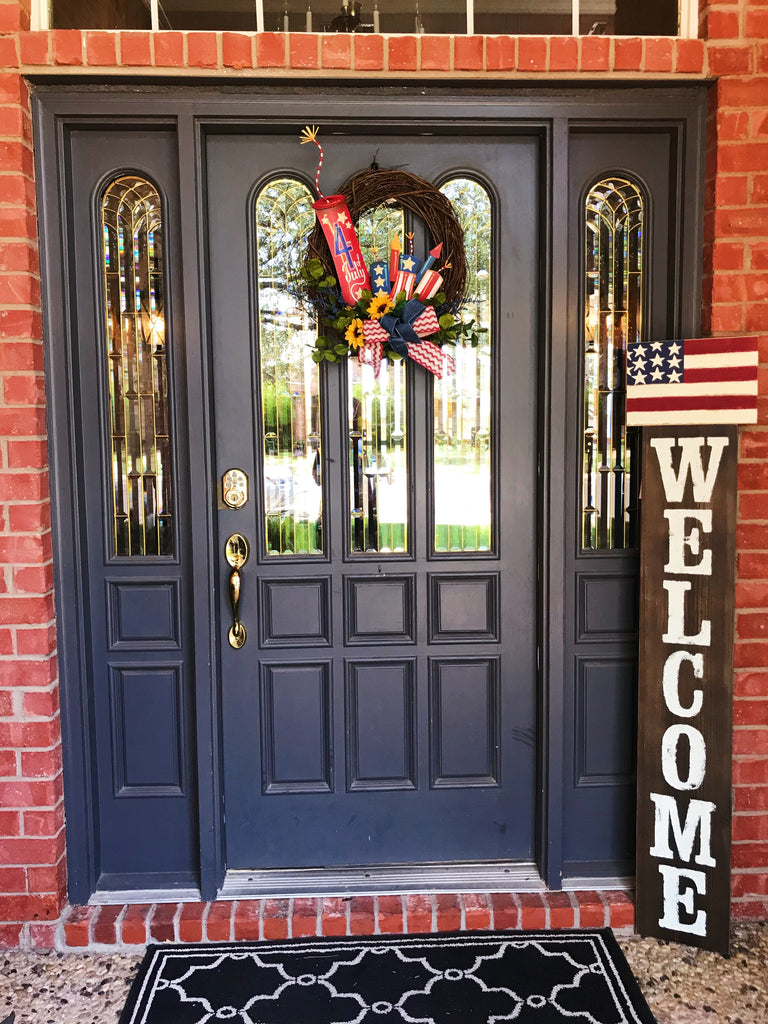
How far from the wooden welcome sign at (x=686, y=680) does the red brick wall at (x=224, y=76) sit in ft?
0.42

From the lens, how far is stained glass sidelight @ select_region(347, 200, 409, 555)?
275 cm

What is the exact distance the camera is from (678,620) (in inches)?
101

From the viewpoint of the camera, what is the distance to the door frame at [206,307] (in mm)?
2531

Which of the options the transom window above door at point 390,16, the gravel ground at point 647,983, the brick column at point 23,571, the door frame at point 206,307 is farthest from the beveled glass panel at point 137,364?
the gravel ground at point 647,983

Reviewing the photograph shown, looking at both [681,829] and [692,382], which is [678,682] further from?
[692,382]

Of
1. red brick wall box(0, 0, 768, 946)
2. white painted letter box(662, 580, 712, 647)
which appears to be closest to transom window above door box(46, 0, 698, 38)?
red brick wall box(0, 0, 768, 946)

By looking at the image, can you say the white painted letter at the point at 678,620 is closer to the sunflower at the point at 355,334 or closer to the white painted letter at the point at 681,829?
the white painted letter at the point at 681,829

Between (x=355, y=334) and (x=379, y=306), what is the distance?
0.38 ft

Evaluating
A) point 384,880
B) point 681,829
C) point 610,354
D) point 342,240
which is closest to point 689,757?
point 681,829

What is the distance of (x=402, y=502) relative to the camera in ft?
A: 9.16

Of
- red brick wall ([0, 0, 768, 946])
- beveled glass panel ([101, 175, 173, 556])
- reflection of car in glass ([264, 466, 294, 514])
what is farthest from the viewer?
reflection of car in glass ([264, 466, 294, 514])

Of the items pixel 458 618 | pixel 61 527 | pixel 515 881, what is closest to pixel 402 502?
pixel 458 618

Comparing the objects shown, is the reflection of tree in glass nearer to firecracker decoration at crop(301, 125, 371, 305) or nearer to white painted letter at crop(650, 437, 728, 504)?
firecracker decoration at crop(301, 125, 371, 305)

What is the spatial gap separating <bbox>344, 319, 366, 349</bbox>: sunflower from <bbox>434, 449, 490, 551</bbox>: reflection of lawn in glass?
46cm
